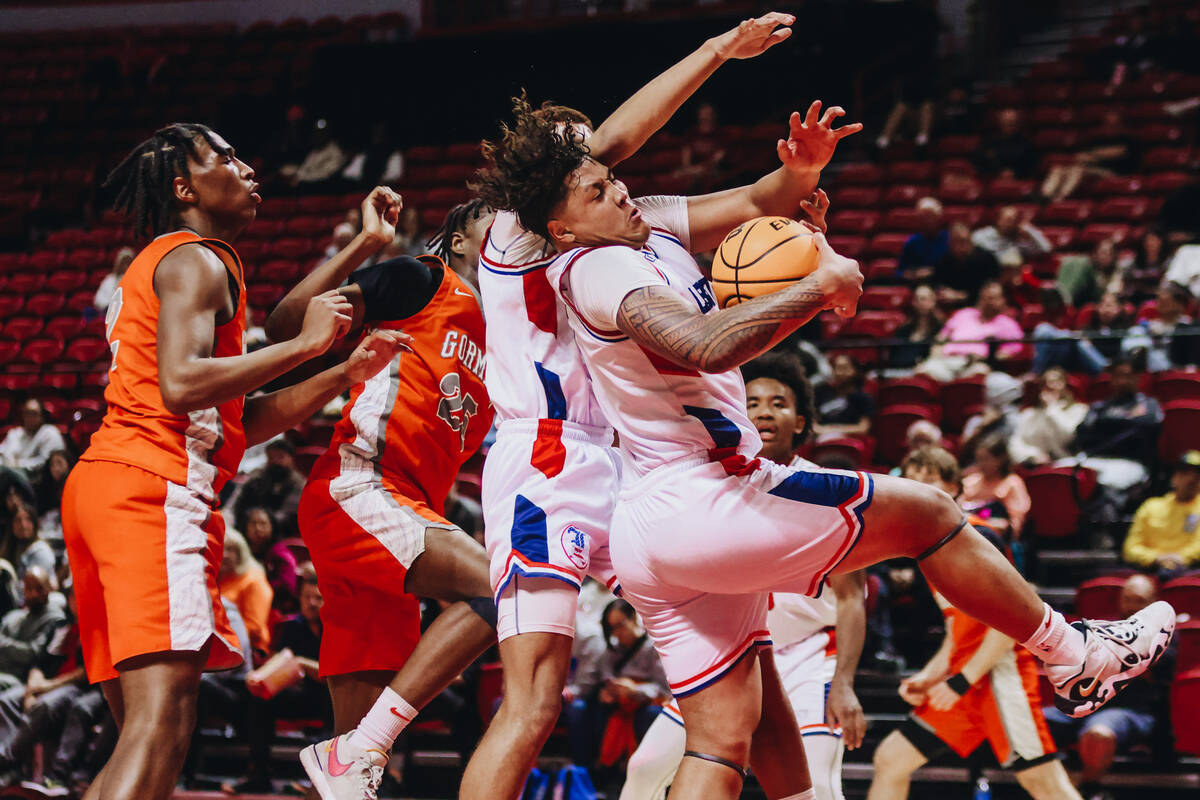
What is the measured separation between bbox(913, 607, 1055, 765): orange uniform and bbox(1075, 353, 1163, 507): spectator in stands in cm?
325

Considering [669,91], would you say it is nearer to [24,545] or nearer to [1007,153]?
[24,545]

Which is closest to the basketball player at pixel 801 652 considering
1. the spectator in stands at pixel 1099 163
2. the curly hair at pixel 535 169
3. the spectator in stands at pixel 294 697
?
the curly hair at pixel 535 169

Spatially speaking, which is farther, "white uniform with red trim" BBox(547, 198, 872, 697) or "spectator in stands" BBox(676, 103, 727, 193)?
"spectator in stands" BBox(676, 103, 727, 193)

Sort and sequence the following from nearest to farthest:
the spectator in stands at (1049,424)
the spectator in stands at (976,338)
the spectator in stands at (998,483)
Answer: the spectator in stands at (998,483)
the spectator in stands at (1049,424)
the spectator in stands at (976,338)

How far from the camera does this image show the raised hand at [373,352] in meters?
3.64

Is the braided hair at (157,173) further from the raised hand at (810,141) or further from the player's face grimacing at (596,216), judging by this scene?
the raised hand at (810,141)

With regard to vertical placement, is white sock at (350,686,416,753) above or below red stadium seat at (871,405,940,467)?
below

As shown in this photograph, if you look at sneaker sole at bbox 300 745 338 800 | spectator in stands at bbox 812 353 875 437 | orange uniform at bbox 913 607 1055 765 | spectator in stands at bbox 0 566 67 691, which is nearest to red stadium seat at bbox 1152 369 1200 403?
spectator in stands at bbox 812 353 875 437

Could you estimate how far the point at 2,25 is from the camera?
2212 cm

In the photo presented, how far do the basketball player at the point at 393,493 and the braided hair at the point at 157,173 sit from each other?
448 mm

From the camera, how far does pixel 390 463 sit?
4195 millimetres

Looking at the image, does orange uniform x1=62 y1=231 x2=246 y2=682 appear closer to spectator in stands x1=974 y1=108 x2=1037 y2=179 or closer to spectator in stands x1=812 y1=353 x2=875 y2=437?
spectator in stands x1=812 y1=353 x2=875 y2=437

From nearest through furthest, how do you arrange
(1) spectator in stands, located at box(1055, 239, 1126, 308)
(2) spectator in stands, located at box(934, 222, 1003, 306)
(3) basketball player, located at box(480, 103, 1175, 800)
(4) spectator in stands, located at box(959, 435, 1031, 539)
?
1. (3) basketball player, located at box(480, 103, 1175, 800)
2. (4) spectator in stands, located at box(959, 435, 1031, 539)
3. (1) spectator in stands, located at box(1055, 239, 1126, 308)
4. (2) spectator in stands, located at box(934, 222, 1003, 306)

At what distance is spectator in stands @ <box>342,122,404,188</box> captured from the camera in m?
16.6
